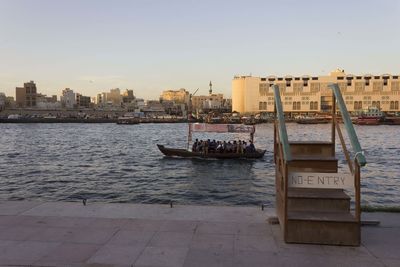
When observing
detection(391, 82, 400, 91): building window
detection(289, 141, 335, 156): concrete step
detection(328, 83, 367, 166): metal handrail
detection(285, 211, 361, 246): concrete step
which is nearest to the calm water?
detection(289, 141, 335, 156): concrete step

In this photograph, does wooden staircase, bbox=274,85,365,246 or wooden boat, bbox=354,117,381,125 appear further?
wooden boat, bbox=354,117,381,125

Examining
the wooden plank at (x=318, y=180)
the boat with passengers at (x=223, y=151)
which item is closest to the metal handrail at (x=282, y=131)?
the wooden plank at (x=318, y=180)

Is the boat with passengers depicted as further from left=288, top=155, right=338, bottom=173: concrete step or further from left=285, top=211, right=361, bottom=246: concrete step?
left=285, top=211, right=361, bottom=246: concrete step

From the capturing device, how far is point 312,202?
7.81 meters

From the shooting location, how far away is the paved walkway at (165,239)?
6.45m

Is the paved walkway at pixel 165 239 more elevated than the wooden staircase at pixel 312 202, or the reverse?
the wooden staircase at pixel 312 202

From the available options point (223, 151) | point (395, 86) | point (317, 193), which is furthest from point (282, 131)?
point (395, 86)

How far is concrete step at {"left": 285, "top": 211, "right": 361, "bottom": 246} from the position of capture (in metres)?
7.12

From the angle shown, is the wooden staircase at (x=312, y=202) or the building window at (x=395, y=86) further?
the building window at (x=395, y=86)

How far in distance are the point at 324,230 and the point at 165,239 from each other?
281 centimetres

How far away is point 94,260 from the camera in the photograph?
254 inches

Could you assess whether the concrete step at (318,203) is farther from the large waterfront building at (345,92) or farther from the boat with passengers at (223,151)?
the large waterfront building at (345,92)

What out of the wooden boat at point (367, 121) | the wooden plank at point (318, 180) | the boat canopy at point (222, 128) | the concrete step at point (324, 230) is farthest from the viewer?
the wooden boat at point (367, 121)

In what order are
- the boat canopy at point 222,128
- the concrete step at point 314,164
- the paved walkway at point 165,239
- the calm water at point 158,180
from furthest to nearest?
the boat canopy at point 222,128
the calm water at point 158,180
the concrete step at point 314,164
the paved walkway at point 165,239
